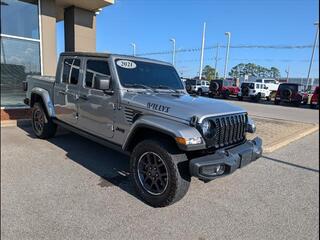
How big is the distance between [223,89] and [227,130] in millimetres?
25401

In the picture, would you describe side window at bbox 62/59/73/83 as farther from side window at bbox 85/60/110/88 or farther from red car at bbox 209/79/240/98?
red car at bbox 209/79/240/98

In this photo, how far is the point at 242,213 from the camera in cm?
337

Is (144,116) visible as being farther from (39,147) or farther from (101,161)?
(39,147)

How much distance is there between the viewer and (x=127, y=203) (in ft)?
11.4

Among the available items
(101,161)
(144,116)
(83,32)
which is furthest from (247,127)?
(83,32)

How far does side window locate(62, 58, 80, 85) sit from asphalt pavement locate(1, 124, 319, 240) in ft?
4.73

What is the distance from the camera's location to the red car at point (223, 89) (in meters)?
28.0

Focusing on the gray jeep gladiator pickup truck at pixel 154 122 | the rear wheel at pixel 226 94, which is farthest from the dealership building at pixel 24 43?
the rear wheel at pixel 226 94

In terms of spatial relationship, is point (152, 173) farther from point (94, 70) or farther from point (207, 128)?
point (94, 70)

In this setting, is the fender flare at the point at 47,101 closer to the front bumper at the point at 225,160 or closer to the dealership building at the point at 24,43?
the dealership building at the point at 24,43

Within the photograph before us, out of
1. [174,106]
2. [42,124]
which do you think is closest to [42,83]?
[42,124]

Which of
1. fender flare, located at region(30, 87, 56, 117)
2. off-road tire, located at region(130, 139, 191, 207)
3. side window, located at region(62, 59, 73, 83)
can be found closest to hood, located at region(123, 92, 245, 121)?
off-road tire, located at region(130, 139, 191, 207)

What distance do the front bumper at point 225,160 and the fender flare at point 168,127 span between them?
0.58ft

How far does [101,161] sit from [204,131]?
2.48 m
